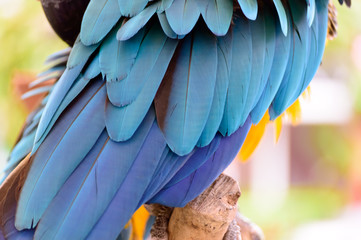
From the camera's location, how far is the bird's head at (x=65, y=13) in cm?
102

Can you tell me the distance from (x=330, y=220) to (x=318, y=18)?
3751 millimetres

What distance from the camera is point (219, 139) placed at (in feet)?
2.72

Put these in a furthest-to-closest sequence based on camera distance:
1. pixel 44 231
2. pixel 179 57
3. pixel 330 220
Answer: pixel 330 220
pixel 179 57
pixel 44 231

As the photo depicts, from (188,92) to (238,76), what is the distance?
0.09 m

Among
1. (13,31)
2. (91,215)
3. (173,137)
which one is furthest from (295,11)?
(13,31)

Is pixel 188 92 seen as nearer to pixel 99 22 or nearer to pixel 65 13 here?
pixel 99 22

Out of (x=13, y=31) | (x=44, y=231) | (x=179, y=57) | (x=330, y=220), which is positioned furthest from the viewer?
(x=330, y=220)

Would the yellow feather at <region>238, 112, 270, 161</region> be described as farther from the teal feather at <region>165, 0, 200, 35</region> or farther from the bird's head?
the bird's head

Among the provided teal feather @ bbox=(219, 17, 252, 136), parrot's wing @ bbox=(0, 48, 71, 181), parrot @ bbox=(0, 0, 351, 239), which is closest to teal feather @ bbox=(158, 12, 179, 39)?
parrot @ bbox=(0, 0, 351, 239)

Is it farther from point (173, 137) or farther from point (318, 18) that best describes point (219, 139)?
point (318, 18)

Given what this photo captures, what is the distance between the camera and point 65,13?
40.6 inches

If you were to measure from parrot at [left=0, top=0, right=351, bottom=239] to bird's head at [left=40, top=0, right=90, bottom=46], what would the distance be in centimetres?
16

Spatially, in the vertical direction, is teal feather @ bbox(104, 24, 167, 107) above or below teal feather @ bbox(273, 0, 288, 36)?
above

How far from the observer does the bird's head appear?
1.02m
